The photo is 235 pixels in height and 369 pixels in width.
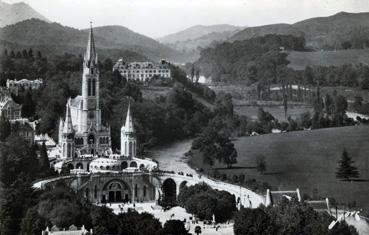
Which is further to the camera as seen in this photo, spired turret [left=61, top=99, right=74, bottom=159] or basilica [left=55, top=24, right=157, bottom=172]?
spired turret [left=61, top=99, right=74, bottom=159]

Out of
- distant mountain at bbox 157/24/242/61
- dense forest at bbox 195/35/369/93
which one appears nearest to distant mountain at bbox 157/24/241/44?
distant mountain at bbox 157/24/242/61

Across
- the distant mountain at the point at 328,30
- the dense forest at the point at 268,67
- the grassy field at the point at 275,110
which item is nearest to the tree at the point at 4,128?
the distant mountain at the point at 328,30

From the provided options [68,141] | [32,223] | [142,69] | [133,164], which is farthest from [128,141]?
[142,69]

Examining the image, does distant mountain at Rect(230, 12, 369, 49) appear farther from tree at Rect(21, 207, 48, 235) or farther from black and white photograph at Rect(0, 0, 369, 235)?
tree at Rect(21, 207, 48, 235)

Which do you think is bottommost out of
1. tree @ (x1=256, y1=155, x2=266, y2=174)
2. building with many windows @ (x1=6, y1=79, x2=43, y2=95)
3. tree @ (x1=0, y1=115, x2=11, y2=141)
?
tree @ (x1=256, y1=155, x2=266, y2=174)

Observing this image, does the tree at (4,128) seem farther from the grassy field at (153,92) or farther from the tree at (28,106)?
the grassy field at (153,92)

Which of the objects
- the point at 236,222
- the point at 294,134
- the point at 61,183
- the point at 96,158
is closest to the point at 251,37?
the point at 294,134

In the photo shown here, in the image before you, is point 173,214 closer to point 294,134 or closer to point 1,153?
point 1,153
